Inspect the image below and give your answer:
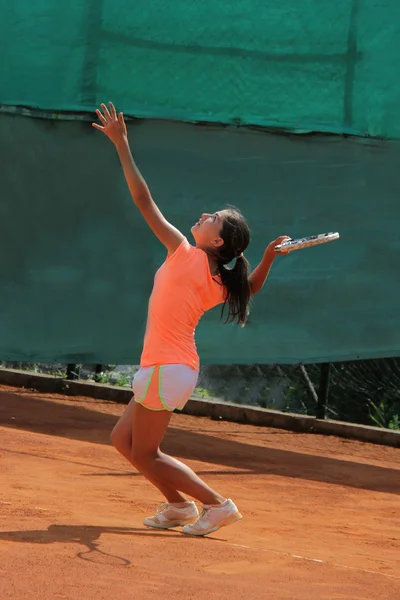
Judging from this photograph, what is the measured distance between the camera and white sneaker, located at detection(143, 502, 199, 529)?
521cm

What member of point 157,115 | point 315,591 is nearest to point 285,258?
point 157,115

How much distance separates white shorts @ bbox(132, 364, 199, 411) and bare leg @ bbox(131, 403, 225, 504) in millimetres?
64

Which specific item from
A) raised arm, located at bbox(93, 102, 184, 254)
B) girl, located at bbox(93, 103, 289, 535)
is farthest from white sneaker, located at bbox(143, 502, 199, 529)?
raised arm, located at bbox(93, 102, 184, 254)

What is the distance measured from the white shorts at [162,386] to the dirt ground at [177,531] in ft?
2.01

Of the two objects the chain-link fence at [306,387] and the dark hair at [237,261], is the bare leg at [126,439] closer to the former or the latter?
the dark hair at [237,261]

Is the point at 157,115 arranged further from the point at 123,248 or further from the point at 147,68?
the point at 123,248

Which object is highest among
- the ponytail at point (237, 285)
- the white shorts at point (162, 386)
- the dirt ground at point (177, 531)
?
the ponytail at point (237, 285)

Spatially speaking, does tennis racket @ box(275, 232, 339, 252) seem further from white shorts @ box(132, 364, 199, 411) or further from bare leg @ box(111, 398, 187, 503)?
bare leg @ box(111, 398, 187, 503)

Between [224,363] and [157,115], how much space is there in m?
1.98

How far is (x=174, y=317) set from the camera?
498 centimetres

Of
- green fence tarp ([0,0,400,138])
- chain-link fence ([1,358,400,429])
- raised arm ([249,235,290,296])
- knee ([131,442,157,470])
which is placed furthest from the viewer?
chain-link fence ([1,358,400,429])

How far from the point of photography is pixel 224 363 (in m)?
8.67

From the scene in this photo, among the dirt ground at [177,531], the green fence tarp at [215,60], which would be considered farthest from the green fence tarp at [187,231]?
the dirt ground at [177,531]

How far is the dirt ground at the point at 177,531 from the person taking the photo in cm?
425
